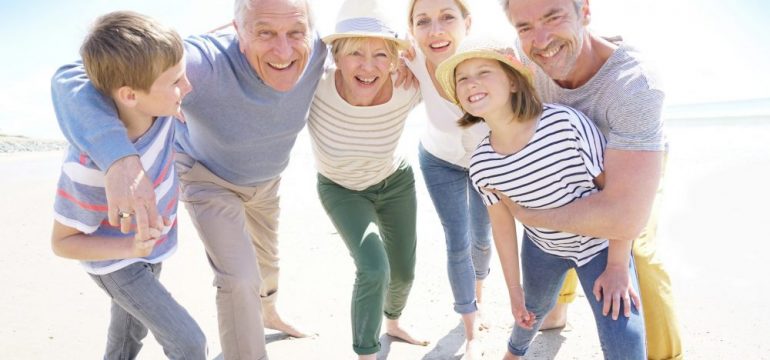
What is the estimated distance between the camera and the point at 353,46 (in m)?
3.04

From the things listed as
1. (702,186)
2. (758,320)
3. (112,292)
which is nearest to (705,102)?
(702,186)

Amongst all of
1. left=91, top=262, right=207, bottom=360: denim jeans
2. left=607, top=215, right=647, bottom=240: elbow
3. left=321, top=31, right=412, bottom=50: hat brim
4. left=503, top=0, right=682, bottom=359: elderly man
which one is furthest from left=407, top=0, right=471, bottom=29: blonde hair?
left=91, top=262, right=207, bottom=360: denim jeans

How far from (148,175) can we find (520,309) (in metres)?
1.98

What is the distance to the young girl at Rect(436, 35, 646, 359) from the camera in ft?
7.93

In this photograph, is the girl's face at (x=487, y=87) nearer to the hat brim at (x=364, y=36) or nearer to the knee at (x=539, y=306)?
the hat brim at (x=364, y=36)

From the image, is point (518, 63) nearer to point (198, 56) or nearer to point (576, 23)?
point (576, 23)

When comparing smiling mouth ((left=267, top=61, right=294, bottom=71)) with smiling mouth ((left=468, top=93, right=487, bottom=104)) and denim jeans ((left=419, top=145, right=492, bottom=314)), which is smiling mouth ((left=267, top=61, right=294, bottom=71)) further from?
denim jeans ((left=419, top=145, right=492, bottom=314))

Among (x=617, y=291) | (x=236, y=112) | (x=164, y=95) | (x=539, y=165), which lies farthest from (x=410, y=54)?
(x=617, y=291)

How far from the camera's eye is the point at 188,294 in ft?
15.3

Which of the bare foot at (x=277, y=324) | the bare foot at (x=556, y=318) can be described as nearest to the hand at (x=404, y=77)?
the bare foot at (x=556, y=318)

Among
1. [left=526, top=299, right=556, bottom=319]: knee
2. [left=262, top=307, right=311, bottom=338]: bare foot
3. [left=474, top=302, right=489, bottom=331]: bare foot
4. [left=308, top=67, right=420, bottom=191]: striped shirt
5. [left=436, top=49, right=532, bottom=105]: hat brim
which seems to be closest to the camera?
[left=436, top=49, right=532, bottom=105]: hat brim

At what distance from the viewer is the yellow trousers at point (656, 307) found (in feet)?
8.51

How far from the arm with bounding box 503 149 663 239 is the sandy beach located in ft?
4.50

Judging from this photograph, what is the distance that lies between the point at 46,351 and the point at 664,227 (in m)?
5.38
